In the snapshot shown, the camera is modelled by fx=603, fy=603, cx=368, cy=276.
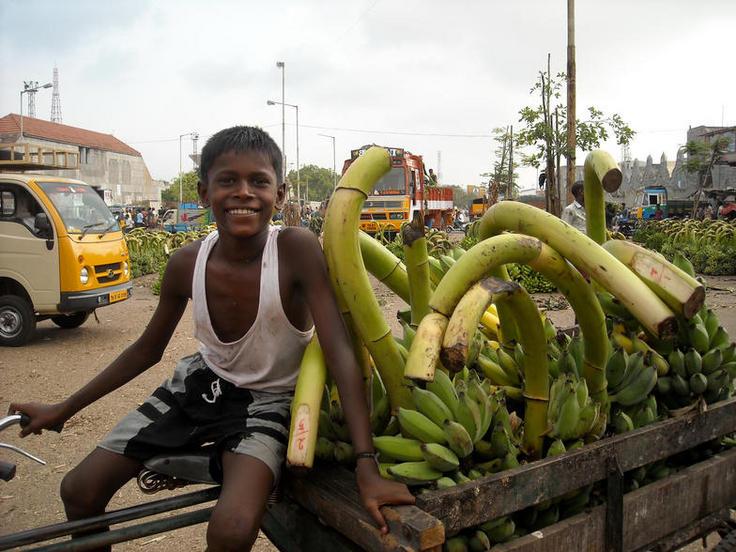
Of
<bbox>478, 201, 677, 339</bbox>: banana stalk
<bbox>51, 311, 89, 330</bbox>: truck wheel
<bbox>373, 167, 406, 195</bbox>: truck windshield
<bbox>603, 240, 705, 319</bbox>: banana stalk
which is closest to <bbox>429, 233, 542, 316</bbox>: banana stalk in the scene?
<bbox>478, 201, 677, 339</bbox>: banana stalk

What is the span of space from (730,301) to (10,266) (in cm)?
1096

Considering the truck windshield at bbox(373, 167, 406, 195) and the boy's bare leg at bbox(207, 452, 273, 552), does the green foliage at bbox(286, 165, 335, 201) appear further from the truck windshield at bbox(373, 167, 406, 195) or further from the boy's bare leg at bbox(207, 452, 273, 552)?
the boy's bare leg at bbox(207, 452, 273, 552)

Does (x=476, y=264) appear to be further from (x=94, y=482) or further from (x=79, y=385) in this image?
(x=79, y=385)

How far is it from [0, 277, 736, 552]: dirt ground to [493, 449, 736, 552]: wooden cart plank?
1416 mm

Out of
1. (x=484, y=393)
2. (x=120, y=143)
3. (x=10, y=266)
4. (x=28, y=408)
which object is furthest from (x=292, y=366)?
(x=120, y=143)

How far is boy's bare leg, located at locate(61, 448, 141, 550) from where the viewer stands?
1.91 metres

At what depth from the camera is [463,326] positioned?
4.67 ft

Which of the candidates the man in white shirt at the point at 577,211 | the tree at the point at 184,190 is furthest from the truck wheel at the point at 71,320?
the tree at the point at 184,190

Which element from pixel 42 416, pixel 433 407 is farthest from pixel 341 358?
pixel 42 416

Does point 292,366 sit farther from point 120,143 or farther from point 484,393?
point 120,143

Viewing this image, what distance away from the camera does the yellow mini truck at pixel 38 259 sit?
7.95 metres

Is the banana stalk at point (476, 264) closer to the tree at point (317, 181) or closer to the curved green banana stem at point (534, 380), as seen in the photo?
the curved green banana stem at point (534, 380)

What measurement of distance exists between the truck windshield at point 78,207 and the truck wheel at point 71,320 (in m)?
1.49

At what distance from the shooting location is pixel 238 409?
6.44 feet
